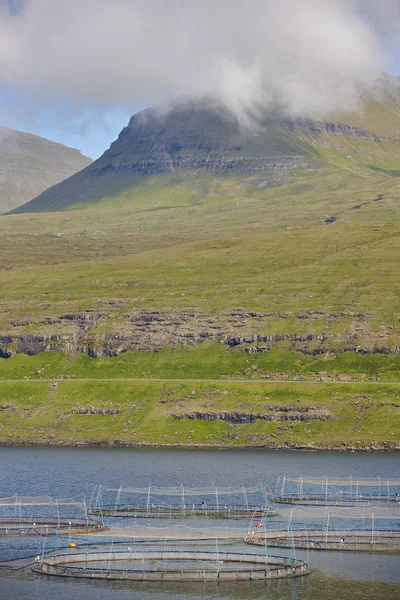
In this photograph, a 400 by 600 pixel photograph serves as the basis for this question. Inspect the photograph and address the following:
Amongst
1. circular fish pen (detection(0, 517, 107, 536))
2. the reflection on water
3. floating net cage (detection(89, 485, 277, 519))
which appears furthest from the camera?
floating net cage (detection(89, 485, 277, 519))

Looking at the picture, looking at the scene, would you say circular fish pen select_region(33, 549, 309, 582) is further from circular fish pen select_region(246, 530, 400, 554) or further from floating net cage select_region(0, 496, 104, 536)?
floating net cage select_region(0, 496, 104, 536)

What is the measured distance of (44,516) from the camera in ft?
496

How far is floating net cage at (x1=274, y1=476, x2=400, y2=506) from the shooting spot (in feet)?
543

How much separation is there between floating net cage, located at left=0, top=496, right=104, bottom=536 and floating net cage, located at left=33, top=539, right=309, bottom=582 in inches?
544

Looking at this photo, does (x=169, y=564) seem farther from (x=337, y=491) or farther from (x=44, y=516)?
(x=337, y=491)

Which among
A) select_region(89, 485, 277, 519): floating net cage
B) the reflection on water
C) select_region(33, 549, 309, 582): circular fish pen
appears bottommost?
the reflection on water

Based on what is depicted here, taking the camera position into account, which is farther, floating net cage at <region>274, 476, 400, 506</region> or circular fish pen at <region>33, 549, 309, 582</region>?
Result: floating net cage at <region>274, 476, 400, 506</region>

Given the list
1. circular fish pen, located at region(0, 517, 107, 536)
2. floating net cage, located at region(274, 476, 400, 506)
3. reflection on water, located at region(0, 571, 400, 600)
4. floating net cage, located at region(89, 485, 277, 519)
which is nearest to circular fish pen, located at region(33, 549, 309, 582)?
reflection on water, located at region(0, 571, 400, 600)

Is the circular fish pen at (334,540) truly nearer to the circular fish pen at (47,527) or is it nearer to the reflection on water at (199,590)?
the reflection on water at (199,590)

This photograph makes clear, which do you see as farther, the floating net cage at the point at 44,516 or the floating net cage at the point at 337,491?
the floating net cage at the point at 337,491

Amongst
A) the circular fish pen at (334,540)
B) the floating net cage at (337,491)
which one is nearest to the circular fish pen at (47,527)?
the circular fish pen at (334,540)

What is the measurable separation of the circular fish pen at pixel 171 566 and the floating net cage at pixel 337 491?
42636 mm

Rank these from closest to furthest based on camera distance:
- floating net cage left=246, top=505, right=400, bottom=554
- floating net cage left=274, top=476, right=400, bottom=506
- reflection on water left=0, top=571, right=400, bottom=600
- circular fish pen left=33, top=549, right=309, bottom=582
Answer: reflection on water left=0, top=571, right=400, bottom=600 → circular fish pen left=33, top=549, right=309, bottom=582 → floating net cage left=246, top=505, right=400, bottom=554 → floating net cage left=274, top=476, right=400, bottom=506

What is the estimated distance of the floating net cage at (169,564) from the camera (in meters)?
117
